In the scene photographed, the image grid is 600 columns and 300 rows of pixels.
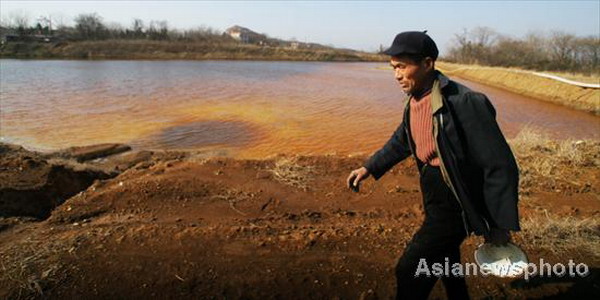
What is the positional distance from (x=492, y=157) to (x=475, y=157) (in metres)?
0.08

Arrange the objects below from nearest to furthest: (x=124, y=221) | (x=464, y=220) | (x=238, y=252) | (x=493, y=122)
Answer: (x=493, y=122), (x=464, y=220), (x=238, y=252), (x=124, y=221)

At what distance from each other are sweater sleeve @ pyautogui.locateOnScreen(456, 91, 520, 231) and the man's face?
30cm

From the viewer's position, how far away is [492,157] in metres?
1.87

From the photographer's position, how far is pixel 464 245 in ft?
12.3

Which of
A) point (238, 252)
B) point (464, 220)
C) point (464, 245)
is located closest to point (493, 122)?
point (464, 220)

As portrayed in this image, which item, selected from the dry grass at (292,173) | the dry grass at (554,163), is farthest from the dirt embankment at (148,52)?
the dry grass at (292,173)

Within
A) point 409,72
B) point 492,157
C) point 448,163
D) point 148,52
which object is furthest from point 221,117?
point 148,52

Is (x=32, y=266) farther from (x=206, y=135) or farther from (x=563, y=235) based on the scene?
(x=206, y=135)

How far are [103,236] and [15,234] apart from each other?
3.49 ft

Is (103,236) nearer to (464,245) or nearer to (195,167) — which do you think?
(195,167)

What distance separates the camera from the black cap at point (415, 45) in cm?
204

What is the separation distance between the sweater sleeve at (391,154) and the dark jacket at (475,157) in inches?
20.1

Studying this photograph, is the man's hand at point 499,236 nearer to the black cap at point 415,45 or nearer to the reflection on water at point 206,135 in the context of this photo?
the black cap at point 415,45

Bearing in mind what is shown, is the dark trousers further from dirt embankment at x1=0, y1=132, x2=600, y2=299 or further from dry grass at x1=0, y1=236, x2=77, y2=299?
dry grass at x1=0, y1=236, x2=77, y2=299
